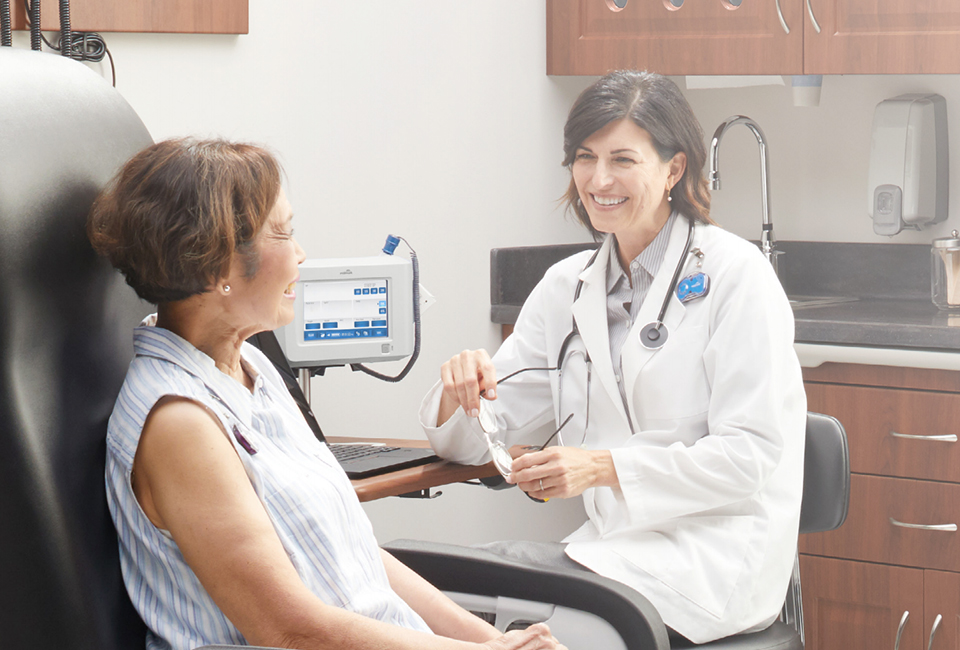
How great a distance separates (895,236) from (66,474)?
8.01 ft

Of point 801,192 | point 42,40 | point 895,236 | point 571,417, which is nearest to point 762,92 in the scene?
point 801,192

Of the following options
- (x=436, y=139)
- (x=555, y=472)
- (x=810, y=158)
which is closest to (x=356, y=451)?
Answer: (x=555, y=472)

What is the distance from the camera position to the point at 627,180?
1743 mm

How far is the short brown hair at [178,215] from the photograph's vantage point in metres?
1.07

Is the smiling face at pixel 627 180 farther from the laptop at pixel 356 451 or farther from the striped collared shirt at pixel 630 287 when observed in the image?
the laptop at pixel 356 451

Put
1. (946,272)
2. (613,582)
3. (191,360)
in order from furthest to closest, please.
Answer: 1. (946,272)
2. (613,582)
3. (191,360)

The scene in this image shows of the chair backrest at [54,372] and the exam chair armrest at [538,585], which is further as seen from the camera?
the exam chair armrest at [538,585]

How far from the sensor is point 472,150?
2709 mm

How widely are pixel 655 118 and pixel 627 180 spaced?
0.11m

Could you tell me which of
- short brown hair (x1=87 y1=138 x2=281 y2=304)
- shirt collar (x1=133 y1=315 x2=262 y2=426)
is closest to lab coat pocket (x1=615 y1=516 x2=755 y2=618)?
shirt collar (x1=133 y1=315 x2=262 y2=426)

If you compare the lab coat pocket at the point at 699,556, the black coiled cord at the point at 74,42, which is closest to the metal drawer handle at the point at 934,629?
the lab coat pocket at the point at 699,556

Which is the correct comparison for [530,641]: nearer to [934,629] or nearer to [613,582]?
[613,582]

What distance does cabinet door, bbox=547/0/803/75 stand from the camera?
2668mm

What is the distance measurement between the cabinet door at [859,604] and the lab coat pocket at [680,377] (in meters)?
1.08
